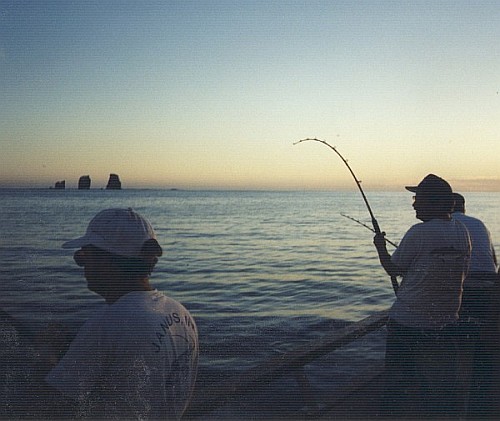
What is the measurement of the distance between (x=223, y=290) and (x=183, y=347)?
10988mm

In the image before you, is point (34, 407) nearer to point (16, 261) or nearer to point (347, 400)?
point (347, 400)

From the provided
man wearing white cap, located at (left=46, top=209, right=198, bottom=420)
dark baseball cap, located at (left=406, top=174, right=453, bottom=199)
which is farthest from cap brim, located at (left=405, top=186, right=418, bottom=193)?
man wearing white cap, located at (left=46, top=209, right=198, bottom=420)

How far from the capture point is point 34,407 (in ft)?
6.51

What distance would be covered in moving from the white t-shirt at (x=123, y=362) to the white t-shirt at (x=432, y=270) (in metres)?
2.26

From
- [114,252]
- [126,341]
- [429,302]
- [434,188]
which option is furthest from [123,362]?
[434,188]

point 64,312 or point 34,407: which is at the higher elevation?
point 34,407

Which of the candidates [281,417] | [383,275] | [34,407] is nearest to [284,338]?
[281,417]

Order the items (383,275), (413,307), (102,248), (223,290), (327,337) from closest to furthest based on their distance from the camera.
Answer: (102,248), (413,307), (327,337), (223,290), (383,275)

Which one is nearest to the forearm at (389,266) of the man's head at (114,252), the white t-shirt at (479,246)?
the white t-shirt at (479,246)

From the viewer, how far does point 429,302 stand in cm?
355

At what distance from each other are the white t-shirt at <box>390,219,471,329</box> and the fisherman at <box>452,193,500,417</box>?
337mm

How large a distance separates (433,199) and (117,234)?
251 cm

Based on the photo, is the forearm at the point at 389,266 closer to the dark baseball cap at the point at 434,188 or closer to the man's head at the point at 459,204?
the dark baseball cap at the point at 434,188

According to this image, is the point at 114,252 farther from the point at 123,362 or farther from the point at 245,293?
the point at 245,293
